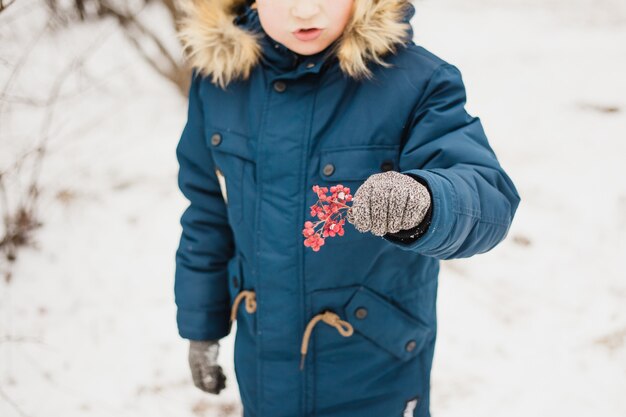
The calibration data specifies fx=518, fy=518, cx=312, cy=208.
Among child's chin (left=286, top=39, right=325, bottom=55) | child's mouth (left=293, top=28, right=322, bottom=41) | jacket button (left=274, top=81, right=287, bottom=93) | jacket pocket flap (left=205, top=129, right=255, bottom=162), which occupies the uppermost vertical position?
child's mouth (left=293, top=28, right=322, bottom=41)

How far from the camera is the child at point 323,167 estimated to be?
1262 millimetres

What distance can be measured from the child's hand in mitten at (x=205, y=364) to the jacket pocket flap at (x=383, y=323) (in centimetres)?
63

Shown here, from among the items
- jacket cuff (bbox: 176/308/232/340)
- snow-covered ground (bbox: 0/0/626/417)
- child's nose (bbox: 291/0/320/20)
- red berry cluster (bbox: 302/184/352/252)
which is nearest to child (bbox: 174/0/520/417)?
child's nose (bbox: 291/0/320/20)

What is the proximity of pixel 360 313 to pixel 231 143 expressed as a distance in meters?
0.59

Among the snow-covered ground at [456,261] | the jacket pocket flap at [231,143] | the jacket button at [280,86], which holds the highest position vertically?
the jacket button at [280,86]

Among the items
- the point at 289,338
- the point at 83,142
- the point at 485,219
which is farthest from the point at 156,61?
the point at 485,219

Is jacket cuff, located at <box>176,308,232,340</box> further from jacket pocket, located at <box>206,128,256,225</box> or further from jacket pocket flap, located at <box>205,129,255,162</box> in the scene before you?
jacket pocket flap, located at <box>205,129,255,162</box>

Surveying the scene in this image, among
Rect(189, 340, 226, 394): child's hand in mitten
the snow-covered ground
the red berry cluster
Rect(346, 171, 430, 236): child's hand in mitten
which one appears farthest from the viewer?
the snow-covered ground

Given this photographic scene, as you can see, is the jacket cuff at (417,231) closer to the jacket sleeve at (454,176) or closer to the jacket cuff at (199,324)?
the jacket sleeve at (454,176)

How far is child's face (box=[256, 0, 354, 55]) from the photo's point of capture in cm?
124

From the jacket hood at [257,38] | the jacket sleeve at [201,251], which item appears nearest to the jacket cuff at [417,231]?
the jacket hood at [257,38]

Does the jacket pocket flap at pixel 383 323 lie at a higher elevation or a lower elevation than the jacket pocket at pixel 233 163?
lower

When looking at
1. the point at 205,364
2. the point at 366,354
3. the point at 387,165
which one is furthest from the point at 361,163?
the point at 205,364

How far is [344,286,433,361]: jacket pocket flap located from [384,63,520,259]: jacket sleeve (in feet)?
1.27
